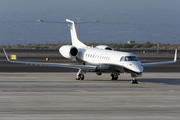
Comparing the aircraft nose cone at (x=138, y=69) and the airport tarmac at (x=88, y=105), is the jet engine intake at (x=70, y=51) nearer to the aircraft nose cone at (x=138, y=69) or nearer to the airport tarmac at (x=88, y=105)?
the aircraft nose cone at (x=138, y=69)

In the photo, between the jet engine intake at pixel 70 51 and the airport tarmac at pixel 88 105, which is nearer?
the airport tarmac at pixel 88 105

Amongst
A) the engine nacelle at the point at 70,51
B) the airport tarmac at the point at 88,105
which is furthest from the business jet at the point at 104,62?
the airport tarmac at the point at 88,105

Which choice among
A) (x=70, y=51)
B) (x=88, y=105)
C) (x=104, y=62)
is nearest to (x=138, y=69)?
(x=104, y=62)

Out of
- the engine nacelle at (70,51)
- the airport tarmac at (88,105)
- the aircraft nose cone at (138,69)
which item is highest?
the engine nacelle at (70,51)

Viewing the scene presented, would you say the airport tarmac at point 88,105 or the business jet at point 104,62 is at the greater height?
the business jet at point 104,62

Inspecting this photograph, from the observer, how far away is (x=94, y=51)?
31.7 metres

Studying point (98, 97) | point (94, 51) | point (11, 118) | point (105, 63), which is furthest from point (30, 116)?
point (94, 51)

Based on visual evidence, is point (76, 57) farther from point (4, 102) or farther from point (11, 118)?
point (11, 118)

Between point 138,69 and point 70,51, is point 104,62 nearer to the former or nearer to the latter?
point 138,69

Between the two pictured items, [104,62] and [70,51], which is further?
[70,51]

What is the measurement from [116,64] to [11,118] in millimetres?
15730

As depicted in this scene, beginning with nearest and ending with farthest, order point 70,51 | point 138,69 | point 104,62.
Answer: point 138,69, point 104,62, point 70,51

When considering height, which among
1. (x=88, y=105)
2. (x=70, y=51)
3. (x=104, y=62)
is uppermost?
(x=70, y=51)

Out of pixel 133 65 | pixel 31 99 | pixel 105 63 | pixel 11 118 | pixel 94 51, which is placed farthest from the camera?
pixel 94 51
